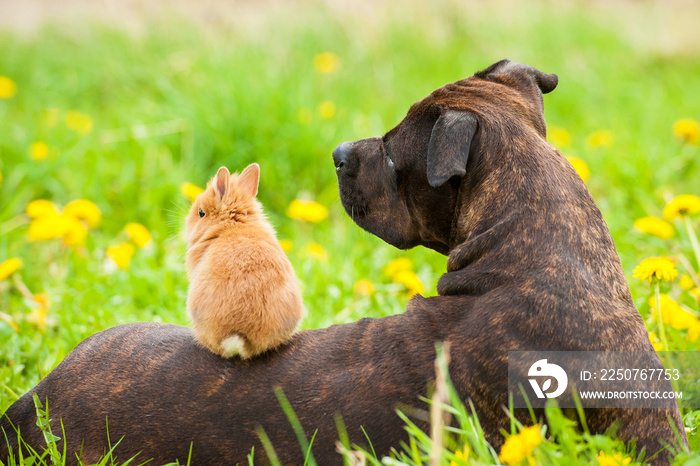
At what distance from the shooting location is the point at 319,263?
4203mm

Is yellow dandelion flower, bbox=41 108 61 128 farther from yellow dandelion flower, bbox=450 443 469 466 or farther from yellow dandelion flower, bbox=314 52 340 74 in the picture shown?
yellow dandelion flower, bbox=450 443 469 466

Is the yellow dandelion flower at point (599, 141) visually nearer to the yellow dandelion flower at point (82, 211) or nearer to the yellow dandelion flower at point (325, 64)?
the yellow dandelion flower at point (325, 64)

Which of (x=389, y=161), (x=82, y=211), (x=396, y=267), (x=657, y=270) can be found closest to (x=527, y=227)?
(x=389, y=161)

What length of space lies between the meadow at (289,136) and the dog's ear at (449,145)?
32.7 inches

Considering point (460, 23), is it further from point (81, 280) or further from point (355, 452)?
point (355, 452)

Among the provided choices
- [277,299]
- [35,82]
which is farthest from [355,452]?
[35,82]

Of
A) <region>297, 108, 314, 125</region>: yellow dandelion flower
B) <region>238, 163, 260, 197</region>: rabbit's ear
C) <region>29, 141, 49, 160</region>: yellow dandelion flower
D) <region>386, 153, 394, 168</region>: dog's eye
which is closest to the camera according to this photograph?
<region>386, 153, 394, 168</region>: dog's eye

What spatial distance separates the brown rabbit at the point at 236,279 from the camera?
217 centimetres

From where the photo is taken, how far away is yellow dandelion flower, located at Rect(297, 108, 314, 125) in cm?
541

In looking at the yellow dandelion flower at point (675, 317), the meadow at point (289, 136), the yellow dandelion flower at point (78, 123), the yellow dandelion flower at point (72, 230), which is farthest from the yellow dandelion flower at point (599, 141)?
the yellow dandelion flower at point (78, 123)

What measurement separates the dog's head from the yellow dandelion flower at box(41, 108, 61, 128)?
13.3ft

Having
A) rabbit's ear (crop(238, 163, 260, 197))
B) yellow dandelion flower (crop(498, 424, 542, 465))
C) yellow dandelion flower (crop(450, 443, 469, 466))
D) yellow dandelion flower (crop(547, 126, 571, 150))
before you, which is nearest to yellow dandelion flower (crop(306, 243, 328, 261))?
rabbit's ear (crop(238, 163, 260, 197))

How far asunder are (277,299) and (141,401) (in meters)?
0.53

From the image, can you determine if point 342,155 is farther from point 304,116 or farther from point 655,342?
point 304,116
